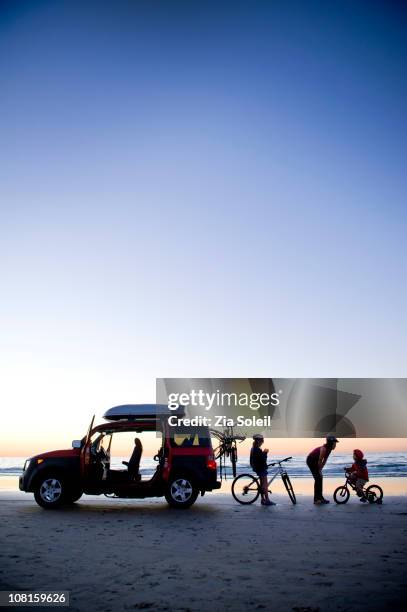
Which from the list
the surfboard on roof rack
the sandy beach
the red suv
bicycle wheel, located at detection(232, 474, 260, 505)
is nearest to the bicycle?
bicycle wheel, located at detection(232, 474, 260, 505)

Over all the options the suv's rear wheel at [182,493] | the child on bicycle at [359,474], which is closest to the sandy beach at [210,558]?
the suv's rear wheel at [182,493]

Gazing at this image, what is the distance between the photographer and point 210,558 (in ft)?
24.6

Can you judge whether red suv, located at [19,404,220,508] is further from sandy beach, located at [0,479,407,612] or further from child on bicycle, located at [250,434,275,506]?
child on bicycle, located at [250,434,275,506]

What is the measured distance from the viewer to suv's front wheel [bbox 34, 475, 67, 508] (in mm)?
13336

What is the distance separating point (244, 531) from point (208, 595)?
178 inches

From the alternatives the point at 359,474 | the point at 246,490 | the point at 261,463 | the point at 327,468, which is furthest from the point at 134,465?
the point at 327,468

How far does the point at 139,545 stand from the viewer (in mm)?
8516

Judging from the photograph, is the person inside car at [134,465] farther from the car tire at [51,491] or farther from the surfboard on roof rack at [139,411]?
the car tire at [51,491]

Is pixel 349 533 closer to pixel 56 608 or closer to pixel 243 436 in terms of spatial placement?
pixel 56 608

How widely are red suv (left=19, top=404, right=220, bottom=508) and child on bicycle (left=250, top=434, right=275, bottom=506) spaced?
1.74m

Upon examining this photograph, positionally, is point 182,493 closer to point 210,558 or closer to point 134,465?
point 134,465

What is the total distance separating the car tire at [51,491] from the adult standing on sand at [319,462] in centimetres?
677

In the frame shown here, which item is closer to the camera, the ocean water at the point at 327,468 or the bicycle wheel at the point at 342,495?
the bicycle wheel at the point at 342,495

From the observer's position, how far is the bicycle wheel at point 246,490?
1489 centimetres
